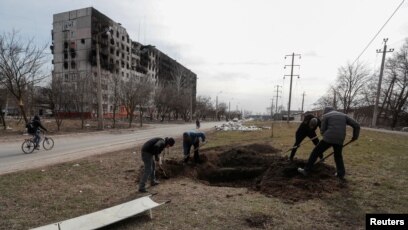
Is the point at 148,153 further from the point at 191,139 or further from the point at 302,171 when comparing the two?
the point at 302,171

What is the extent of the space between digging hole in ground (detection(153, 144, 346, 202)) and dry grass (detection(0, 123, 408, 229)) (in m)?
0.36

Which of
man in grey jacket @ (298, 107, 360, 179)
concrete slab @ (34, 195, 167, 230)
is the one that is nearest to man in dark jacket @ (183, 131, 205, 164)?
man in grey jacket @ (298, 107, 360, 179)

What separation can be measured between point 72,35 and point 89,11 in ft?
27.1

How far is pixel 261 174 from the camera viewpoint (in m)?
8.55

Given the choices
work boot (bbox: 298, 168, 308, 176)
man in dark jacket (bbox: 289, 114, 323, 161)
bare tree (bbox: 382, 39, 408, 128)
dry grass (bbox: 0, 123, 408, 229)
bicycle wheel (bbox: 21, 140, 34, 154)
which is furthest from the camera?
bare tree (bbox: 382, 39, 408, 128)

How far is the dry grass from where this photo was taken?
4305mm

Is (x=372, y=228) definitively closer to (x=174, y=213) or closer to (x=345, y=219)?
(x=345, y=219)

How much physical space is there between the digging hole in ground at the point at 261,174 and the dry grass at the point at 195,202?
1.18 feet

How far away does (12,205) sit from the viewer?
5152mm

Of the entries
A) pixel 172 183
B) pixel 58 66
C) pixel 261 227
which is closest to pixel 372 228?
pixel 261 227

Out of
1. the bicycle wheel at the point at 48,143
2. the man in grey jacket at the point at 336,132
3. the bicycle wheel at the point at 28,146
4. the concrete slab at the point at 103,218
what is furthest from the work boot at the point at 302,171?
the bicycle wheel at the point at 48,143

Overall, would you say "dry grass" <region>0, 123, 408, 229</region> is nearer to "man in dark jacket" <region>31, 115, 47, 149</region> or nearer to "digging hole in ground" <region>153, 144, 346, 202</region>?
"digging hole in ground" <region>153, 144, 346, 202</region>

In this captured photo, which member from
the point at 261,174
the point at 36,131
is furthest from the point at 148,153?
the point at 36,131

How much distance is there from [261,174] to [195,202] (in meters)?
3.85
